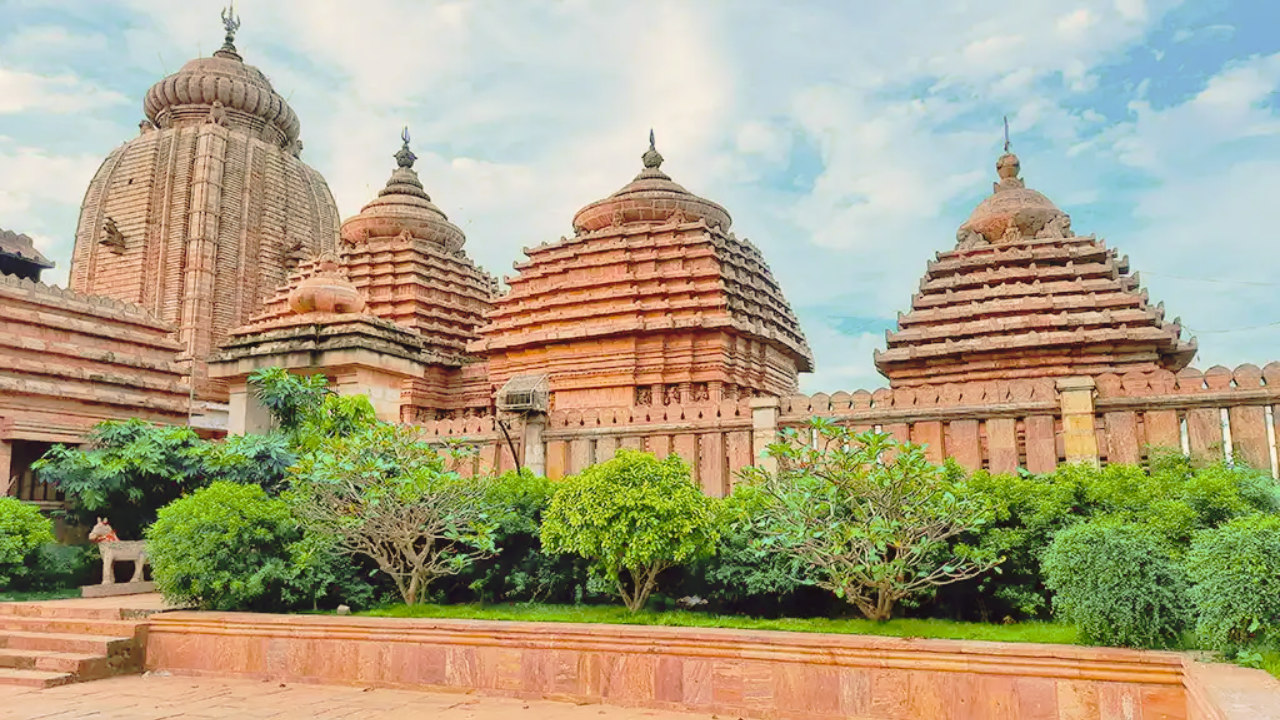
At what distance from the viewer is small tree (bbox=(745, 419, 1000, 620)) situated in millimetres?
7137

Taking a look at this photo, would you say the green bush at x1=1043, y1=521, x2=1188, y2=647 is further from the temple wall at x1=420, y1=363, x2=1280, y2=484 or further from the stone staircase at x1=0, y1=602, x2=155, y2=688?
the stone staircase at x1=0, y1=602, x2=155, y2=688

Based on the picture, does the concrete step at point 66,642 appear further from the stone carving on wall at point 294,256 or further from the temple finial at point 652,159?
the stone carving on wall at point 294,256

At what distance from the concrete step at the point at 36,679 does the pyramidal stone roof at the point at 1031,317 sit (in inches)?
555

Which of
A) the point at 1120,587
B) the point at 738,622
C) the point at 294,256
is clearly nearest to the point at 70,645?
the point at 738,622

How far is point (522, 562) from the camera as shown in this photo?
9438mm

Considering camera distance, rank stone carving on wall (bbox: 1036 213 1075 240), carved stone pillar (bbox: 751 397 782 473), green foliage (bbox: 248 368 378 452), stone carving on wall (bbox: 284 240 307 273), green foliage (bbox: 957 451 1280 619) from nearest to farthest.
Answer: green foliage (bbox: 957 451 1280 619), carved stone pillar (bbox: 751 397 782 473), green foliage (bbox: 248 368 378 452), stone carving on wall (bbox: 1036 213 1075 240), stone carving on wall (bbox: 284 240 307 273)

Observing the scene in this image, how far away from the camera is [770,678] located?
6562 millimetres

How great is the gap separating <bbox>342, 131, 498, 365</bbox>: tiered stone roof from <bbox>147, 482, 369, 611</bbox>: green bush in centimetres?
1533

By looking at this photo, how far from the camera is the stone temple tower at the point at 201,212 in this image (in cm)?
3456

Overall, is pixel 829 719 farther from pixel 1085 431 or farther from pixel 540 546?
pixel 1085 431

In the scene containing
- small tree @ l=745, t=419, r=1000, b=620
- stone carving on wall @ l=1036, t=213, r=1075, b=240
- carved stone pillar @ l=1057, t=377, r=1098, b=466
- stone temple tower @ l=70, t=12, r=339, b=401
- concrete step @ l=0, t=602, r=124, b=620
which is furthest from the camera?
stone temple tower @ l=70, t=12, r=339, b=401

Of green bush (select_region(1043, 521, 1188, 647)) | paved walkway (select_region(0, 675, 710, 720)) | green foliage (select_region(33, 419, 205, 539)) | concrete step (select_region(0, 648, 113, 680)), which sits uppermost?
green foliage (select_region(33, 419, 205, 539))

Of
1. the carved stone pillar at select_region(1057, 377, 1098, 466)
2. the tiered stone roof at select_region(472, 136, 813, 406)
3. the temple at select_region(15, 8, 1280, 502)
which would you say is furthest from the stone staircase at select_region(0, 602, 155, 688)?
the tiered stone roof at select_region(472, 136, 813, 406)

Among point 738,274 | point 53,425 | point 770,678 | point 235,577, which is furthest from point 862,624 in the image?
point 738,274
